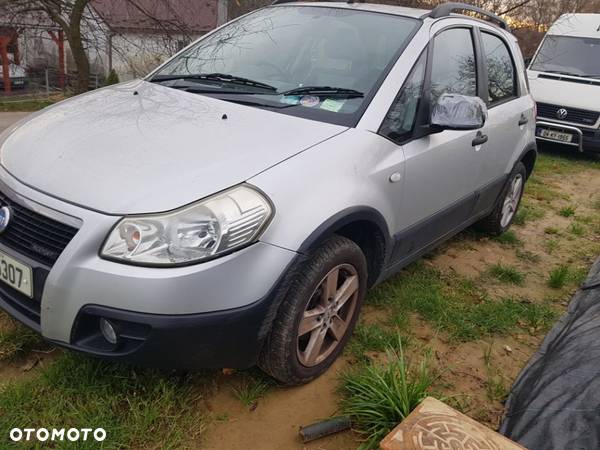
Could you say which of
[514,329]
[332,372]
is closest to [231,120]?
[332,372]

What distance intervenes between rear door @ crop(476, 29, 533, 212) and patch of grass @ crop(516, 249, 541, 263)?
1.98 feet

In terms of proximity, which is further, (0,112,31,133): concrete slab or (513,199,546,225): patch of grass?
(0,112,31,133): concrete slab

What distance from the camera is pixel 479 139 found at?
3.38 meters

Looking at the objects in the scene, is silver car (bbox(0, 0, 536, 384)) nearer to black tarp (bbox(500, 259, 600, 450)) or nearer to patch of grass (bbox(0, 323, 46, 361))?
patch of grass (bbox(0, 323, 46, 361))

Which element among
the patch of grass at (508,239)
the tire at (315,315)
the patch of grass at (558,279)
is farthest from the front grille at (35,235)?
A: the patch of grass at (508,239)

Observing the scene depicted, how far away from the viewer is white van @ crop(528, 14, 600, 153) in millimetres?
8211

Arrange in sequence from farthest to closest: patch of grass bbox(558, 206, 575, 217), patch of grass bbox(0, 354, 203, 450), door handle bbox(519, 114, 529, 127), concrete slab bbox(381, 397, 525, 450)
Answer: patch of grass bbox(558, 206, 575, 217) → door handle bbox(519, 114, 529, 127) → patch of grass bbox(0, 354, 203, 450) → concrete slab bbox(381, 397, 525, 450)

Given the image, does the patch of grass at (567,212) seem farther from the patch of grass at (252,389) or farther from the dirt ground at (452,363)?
the patch of grass at (252,389)

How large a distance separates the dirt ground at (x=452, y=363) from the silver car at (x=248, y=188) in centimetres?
17

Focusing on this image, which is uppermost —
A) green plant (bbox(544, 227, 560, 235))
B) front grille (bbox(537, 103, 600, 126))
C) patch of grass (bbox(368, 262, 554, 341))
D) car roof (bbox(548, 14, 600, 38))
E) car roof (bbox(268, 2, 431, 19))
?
car roof (bbox(548, 14, 600, 38))

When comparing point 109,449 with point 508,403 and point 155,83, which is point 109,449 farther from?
point 155,83

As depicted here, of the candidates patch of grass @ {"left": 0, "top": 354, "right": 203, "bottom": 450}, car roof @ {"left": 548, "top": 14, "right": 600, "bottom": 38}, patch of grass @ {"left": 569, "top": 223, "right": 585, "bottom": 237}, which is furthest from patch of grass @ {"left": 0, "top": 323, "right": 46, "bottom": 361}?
car roof @ {"left": 548, "top": 14, "right": 600, "bottom": 38}

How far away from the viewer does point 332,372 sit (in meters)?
2.61

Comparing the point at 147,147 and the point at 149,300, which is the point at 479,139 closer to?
the point at 147,147
